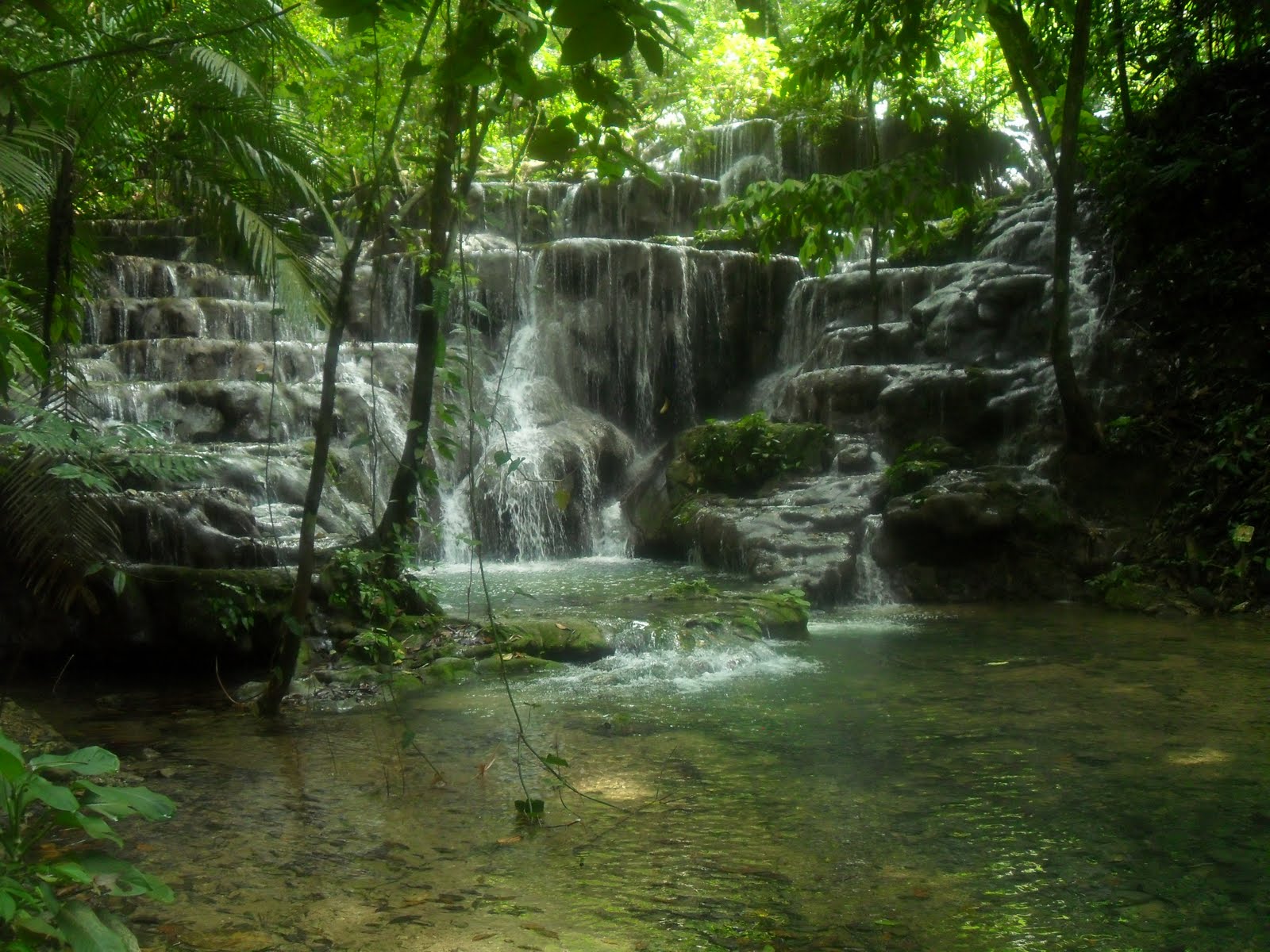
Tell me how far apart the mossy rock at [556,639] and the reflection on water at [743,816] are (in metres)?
0.52

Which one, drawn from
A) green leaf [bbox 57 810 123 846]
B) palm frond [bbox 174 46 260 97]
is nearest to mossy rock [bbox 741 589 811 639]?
palm frond [bbox 174 46 260 97]

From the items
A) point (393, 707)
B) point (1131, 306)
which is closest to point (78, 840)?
point (393, 707)

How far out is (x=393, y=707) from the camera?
652 centimetres

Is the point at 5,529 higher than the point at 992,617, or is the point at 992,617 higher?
the point at 5,529

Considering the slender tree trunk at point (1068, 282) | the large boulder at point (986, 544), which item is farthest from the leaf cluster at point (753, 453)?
the slender tree trunk at point (1068, 282)

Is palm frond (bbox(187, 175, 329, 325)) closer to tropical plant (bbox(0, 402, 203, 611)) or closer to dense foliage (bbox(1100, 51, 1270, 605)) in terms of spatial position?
tropical plant (bbox(0, 402, 203, 611))

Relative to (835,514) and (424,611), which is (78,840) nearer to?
(424,611)

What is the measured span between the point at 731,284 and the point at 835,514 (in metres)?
7.12

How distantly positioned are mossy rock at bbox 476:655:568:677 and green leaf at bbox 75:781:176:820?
508cm

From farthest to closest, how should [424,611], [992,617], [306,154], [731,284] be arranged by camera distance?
[731,284] < [992,617] < [424,611] < [306,154]

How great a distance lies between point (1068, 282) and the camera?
38.1 feet

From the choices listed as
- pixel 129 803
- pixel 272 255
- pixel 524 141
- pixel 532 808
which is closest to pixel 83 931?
pixel 129 803

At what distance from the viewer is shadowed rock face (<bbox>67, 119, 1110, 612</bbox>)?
37.6ft

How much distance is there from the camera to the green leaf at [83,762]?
7.23 feet
